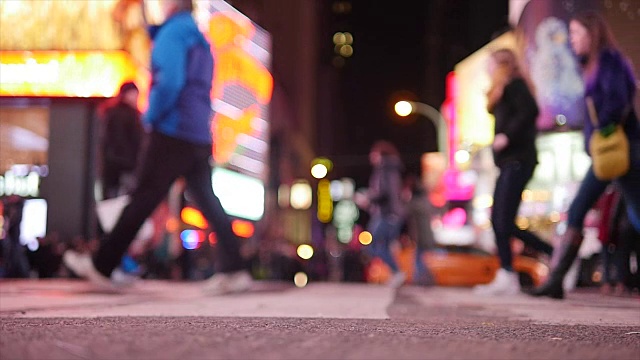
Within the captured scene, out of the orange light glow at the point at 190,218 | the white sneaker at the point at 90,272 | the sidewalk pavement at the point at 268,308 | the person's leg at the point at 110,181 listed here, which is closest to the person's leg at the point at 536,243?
the sidewalk pavement at the point at 268,308

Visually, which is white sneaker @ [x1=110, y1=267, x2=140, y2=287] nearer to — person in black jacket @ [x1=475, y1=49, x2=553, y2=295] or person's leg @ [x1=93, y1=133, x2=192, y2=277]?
person's leg @ [x1=93, y1=133, x2=192, y2=277]

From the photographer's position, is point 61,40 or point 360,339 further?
point 61,40

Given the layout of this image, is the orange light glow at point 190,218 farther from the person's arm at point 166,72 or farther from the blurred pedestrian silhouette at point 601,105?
the blurred pedestrian silhouette at point 601,105

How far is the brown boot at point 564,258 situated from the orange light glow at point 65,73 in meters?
10.4

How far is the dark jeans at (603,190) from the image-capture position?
6.46 meters

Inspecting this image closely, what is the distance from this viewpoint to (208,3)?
2198cm

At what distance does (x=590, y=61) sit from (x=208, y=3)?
1640 cm

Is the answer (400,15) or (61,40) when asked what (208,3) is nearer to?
(61,40)

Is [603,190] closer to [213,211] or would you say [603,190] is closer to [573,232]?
[573,232]

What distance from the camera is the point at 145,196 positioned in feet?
22.7

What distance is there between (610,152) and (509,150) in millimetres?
1540

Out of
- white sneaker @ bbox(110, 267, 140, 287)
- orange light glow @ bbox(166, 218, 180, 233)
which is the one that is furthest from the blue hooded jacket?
orange light glow @ bbox(166, 218, 180, 233)

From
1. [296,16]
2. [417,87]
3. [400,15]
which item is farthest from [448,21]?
[417,87]

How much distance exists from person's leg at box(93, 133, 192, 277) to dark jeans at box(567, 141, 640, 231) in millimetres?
3067
